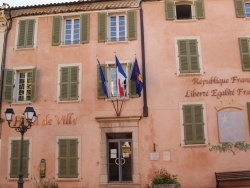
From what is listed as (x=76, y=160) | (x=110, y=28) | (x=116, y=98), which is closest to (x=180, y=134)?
(x=116, y=98)

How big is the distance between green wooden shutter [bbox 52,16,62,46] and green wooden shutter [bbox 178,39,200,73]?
518 centimetres

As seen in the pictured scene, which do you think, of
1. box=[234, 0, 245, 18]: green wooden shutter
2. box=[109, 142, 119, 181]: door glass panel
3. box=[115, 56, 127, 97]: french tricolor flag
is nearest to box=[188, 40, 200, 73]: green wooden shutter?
A: box=[234, 0, 245, 18]: green wooden shutter

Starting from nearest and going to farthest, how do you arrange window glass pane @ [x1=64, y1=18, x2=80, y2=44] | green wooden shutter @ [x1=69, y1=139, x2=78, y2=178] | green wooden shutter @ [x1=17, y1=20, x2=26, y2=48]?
green wooden shutter @ [x1=69, y1=139, x2=78, y2=178] → window glass pane @ [x1=64, y1=18, x2=80, y2=44] → green wooden shutter @ [x1=17, y1=20, x2=26, y2=48]

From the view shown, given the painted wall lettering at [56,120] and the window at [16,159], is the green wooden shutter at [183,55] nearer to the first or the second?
the painted wall lettering at [56,120]

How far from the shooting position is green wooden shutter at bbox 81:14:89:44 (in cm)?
1442

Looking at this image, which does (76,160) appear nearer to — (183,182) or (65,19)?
(183,182)

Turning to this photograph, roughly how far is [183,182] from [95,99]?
15.5ft

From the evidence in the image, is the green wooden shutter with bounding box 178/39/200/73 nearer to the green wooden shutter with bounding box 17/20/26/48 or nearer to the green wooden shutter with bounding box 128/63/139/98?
the green wooden shutter with bounding box 128/63/139/98

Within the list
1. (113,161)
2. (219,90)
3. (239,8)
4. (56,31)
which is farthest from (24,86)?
(239,8)

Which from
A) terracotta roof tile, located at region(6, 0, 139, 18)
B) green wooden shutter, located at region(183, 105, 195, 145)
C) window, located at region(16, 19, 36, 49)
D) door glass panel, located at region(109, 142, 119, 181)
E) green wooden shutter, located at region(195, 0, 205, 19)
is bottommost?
door glass panel, located at region(109, 142, 119, 181)

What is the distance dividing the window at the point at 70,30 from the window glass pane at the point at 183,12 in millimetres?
4025

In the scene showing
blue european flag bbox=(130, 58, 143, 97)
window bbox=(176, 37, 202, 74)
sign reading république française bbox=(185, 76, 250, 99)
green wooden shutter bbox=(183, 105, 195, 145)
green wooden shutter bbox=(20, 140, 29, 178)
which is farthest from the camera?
window bbox=(176, 37, 202, 74)

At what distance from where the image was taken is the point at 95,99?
45.0 feet

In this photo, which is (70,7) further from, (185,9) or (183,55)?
(183,55)
